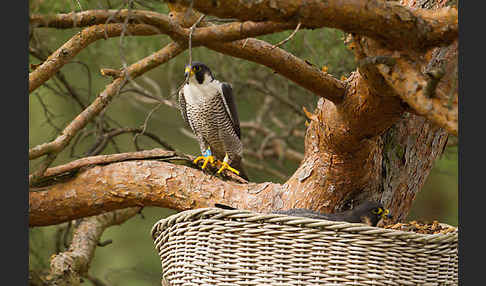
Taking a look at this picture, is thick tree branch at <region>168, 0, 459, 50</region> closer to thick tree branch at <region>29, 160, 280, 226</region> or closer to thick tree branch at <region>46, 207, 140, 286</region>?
thick tree branch at <region>29, 160, 280, 226</region>

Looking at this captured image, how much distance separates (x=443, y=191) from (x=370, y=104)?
395 centimetres

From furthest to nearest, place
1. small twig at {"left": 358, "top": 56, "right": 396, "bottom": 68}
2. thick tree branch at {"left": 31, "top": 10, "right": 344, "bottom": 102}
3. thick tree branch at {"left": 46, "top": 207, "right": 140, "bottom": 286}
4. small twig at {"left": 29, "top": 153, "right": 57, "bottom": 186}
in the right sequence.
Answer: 1. thick tree branch at {"left": 46, "top": 207, "right": 140, "bottom": 286}
2. small twig at {"left": 29, "top": 153, "right": 57, "bottom": 186}
3. thick tree branch at {"left": 31, "top": 10, "right": 344, "bottom": 102}
4. small twig at {"left": 358, "top": 56, "right": 396, "bottom": 68}

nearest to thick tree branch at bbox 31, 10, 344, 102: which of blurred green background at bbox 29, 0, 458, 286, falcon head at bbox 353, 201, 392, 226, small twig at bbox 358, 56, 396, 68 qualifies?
small twig at bbox 358, 56, 396, 68

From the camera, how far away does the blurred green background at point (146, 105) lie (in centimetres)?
382

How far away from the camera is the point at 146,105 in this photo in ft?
19.3

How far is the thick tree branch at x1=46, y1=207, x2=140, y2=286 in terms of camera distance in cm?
316

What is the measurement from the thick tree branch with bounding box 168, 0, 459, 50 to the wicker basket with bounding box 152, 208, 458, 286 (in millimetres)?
641

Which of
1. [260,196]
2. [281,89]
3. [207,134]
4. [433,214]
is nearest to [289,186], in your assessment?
[260,196]

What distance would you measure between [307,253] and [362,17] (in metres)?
0.81

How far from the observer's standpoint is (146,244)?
5.95 metres

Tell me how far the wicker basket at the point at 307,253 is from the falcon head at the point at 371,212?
0.48m

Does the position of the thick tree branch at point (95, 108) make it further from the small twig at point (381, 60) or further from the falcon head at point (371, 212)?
the falcon head at point (371, 212)

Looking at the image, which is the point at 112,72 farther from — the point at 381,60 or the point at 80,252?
the point at 80,252

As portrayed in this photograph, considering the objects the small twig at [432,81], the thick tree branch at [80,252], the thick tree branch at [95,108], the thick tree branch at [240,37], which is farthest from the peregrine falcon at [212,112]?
the small twig at [432,81]
